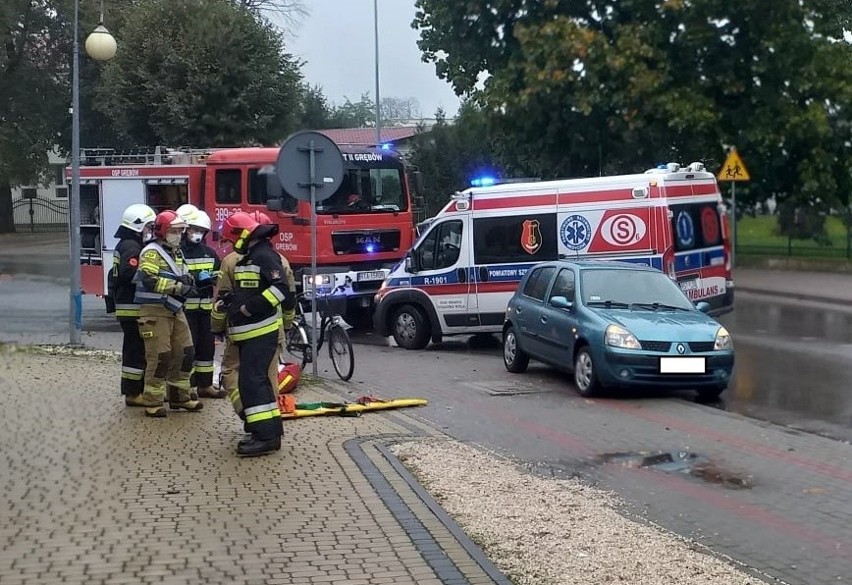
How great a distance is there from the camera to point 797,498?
763 cm

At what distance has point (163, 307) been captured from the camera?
32.3 feet

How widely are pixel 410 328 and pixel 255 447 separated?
8563 mm

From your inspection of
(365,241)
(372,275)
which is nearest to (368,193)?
(365,241)

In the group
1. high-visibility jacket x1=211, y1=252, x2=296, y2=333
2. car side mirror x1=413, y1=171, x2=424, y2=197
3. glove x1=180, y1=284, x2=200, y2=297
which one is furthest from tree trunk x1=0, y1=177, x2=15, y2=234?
high-visibility jacket x1=211, y1=252, x2=296, y2=333

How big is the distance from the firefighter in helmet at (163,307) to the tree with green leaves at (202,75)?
27267 mm

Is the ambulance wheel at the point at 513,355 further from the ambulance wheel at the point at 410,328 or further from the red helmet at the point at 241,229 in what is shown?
the red helmet at the point at 241,229

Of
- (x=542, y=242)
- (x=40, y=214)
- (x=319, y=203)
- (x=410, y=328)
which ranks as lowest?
(x=410, y=328)

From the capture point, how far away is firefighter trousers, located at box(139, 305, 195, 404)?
388 inches

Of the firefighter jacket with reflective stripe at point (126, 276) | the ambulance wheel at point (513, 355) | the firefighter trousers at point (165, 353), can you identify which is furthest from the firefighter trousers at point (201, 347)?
the ambulance wheel at point (513, 355)

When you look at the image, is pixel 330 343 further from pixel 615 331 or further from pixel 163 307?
pixel 163 307

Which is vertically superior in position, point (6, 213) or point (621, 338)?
point (6, 213)

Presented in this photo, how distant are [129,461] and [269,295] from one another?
1.51m

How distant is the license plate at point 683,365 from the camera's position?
11453 mm

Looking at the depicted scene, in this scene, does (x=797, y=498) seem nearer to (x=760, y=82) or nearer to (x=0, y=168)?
(x=760, y=82)
